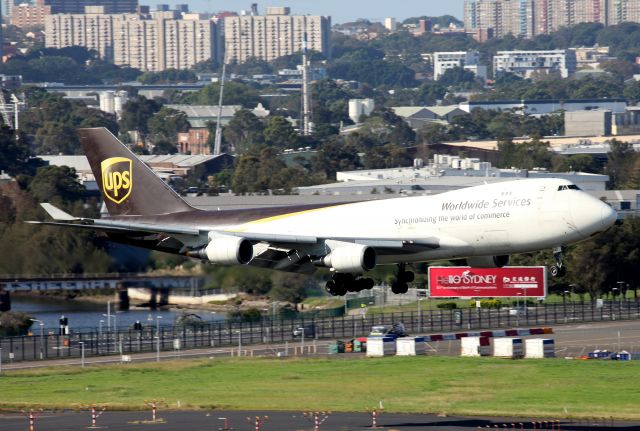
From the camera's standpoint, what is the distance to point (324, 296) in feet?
490

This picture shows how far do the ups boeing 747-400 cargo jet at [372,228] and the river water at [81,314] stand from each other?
4939 cm

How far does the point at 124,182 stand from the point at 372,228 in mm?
15760

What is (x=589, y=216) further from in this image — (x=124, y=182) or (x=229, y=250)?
(x=124, y=182)

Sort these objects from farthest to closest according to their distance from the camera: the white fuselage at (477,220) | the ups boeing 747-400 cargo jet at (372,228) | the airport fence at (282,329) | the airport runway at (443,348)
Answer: the airport fence at (282,329) < the airport runway at (443,348) < the ups boeing 747-400 cargo jet at (372,228) < the white fuselage at (477,220)

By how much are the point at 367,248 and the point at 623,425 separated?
14.3 metres

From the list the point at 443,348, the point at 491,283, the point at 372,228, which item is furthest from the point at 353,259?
the point at 491,283

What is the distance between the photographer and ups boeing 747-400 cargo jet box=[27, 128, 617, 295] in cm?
7862

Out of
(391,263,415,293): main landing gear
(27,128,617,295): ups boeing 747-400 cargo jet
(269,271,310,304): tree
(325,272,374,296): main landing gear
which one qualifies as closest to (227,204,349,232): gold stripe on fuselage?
(27,128,617,295): ups boeing 747-400 cargo jet

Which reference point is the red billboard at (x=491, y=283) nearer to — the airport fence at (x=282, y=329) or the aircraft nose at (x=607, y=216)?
the airport fence at (x=282, y=329)

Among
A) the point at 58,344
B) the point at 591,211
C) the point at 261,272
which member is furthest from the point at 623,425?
the point at 58,344

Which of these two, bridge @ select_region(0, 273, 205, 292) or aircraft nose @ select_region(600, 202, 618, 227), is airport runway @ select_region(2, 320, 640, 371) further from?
aircraft nose @ select_region(600, 202, 618, 227)

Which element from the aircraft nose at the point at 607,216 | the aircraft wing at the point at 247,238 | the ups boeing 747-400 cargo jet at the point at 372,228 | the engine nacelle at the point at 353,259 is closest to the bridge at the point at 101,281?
the ups boeing 747-400 cargo jet at the point at 372,228

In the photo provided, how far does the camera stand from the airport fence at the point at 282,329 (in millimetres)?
120875

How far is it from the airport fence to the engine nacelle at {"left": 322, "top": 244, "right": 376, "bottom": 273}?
38834mm
